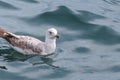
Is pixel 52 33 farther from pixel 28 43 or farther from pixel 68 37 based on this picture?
pixel 68 37

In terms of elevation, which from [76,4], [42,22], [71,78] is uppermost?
[76,4]

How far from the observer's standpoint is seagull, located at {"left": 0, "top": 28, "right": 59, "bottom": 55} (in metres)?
13.5

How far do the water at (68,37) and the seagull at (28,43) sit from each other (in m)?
0.18

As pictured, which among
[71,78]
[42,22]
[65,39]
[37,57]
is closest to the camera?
[71,78]

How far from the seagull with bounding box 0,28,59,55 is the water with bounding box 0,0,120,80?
18cm

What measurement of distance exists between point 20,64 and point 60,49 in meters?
1.52

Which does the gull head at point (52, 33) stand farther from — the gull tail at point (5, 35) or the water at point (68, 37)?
the gull tail at point (5, 35)

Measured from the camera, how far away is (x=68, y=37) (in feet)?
48.9

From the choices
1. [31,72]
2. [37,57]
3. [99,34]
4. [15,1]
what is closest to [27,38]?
[37,57]

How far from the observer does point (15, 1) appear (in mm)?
17531

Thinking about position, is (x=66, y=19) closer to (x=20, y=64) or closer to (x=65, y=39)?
(x=65, y=39)

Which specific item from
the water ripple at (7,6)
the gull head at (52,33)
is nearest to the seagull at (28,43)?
the gull head at (52,33)

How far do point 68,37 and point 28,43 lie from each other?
1.66 metres


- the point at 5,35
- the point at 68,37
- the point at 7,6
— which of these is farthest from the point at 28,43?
the point at 7,6
